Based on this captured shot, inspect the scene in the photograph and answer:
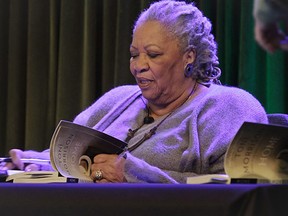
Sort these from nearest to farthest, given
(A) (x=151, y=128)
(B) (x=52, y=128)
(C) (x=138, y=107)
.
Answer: (A) (x=151, y=128) < (C) (x=138, y=107) < (B) (x=52, y=128)

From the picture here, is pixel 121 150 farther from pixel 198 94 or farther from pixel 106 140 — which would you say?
pixel 198 94

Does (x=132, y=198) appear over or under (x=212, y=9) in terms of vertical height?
under

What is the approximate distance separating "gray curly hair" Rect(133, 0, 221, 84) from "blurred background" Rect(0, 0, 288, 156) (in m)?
0.46

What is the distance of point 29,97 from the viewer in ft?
10.9

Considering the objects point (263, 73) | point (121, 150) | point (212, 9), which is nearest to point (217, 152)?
point (121, 150)

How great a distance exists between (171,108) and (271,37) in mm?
1411

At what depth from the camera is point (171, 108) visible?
7.27 ft

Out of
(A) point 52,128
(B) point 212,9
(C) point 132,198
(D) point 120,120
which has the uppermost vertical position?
(B) point 212,9

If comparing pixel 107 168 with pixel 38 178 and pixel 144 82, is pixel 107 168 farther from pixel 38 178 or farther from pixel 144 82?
pixel 144 82

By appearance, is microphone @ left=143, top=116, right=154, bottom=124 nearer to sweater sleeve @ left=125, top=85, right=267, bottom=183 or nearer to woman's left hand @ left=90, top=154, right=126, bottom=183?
sweater sleeve @ left=125, top=85, right=267, bottom=183

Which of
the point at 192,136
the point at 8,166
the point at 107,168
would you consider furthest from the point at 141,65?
the point at 8,166

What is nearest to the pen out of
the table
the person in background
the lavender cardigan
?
the lavender cardigan

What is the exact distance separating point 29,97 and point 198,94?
1.37 meters

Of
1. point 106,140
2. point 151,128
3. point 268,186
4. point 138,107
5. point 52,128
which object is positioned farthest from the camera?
point 52,128
